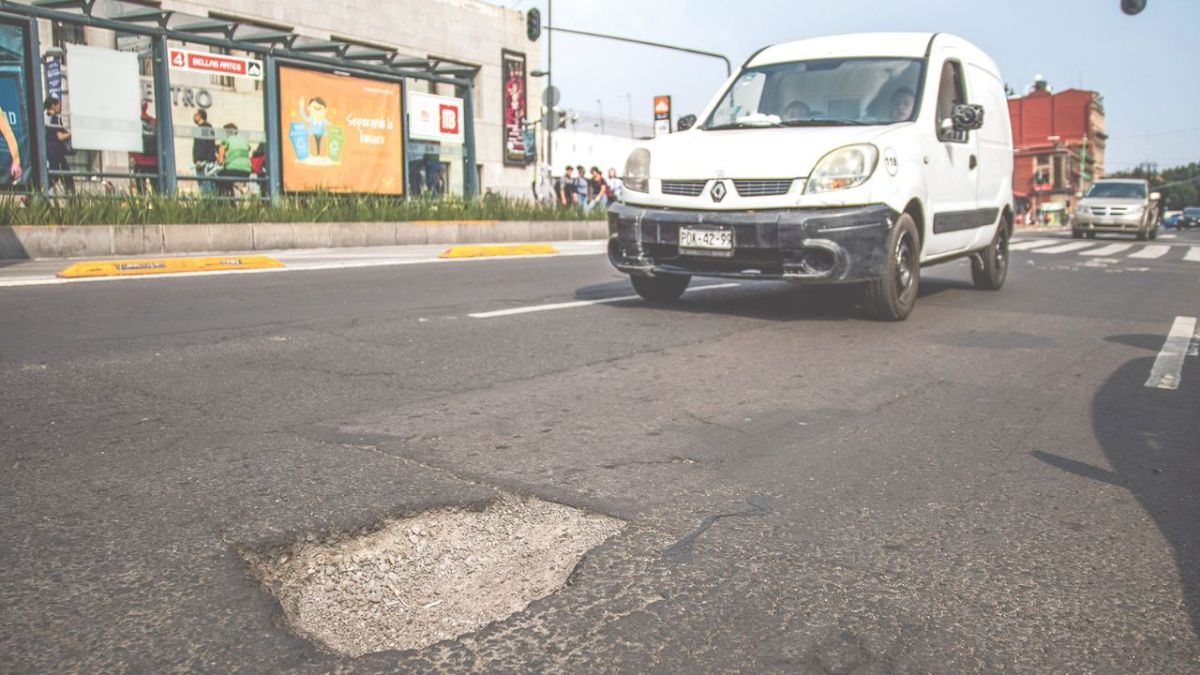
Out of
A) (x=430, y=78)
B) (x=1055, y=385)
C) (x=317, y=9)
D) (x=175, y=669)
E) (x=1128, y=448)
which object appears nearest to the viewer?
(x=175, y=669)

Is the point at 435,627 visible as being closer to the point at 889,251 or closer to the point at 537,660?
the point at 537,660

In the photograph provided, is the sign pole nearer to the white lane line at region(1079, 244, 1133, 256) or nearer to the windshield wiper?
the windshield wiper

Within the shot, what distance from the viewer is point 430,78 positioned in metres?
19.3

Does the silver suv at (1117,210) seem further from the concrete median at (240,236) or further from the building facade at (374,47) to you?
the building facade at (374,47)

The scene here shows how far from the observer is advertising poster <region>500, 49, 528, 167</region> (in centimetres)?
3984

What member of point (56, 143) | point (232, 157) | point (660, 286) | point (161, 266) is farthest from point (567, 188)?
point (660, 286)

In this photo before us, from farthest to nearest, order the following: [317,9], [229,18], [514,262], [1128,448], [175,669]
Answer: [317,9]
[229,18]
[514,262]
[1128,448]
[175,669]

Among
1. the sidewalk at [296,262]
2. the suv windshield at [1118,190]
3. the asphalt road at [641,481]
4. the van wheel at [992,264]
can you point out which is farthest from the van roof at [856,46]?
the suv windshield at [1118,190]

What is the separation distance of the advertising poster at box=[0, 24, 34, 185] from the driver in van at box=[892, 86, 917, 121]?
11.4 metres

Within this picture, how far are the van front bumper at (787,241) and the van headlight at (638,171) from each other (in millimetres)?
269

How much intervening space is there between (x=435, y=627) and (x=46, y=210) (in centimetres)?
1197

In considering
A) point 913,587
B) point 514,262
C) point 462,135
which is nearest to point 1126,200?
point 462,135

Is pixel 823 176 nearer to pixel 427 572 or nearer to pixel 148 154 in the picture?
pixel 427 572

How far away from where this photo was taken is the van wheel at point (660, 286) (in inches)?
294
